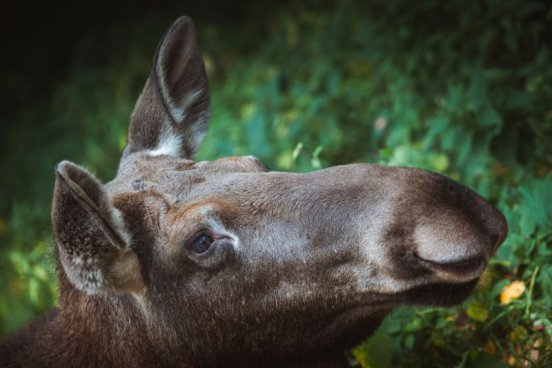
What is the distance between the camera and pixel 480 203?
9.57 feet

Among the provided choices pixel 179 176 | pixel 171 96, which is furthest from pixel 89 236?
pixel 171 96

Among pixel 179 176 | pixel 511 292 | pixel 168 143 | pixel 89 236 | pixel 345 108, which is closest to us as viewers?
pixel 89 236

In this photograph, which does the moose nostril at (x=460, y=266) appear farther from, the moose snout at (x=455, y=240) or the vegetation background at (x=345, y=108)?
the vegetation background at (x=345, y=108)

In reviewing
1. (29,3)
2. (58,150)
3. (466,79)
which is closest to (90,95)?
(58,150)

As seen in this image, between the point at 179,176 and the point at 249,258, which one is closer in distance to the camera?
the point at 249,258

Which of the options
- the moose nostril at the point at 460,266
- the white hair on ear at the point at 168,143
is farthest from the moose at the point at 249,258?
the white hair on ear at the point at 168,143

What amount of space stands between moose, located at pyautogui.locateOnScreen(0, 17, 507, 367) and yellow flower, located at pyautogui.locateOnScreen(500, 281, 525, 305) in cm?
89

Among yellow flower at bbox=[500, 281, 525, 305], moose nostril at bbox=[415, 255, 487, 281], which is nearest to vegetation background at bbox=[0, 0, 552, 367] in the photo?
yellow flower at bbox=[500, 281, 525, 305]

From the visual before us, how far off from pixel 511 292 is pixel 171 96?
2233 millimetres

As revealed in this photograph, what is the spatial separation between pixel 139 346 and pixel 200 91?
1.65 metres

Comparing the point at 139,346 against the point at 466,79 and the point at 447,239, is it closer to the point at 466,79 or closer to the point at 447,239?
Result: the point at 447,239

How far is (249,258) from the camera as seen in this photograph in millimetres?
3217

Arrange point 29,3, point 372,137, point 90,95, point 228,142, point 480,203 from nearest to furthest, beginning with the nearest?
point 480,203, point 372,137, point 228,142, point 90,95, point 29,3

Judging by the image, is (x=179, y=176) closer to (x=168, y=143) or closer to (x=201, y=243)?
(x=201, y=243)
